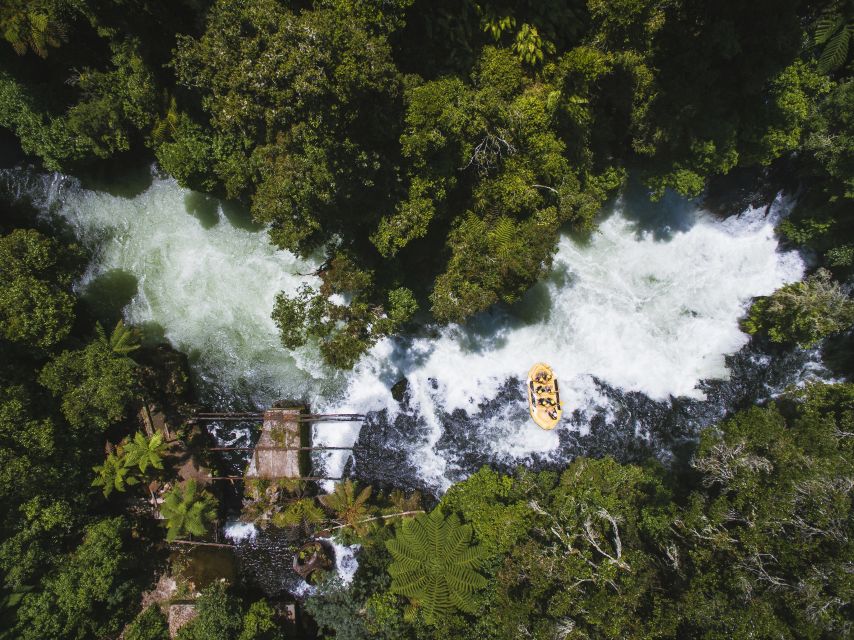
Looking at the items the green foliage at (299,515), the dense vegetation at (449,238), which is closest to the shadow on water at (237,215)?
the dense vegetation at (449,238)

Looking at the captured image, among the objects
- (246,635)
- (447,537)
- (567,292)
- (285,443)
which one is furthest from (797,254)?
(246,635)

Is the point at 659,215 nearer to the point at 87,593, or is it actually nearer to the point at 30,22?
the point at 30,22

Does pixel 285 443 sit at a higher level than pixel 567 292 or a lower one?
lower

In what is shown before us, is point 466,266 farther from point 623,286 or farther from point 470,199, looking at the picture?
point 623,286

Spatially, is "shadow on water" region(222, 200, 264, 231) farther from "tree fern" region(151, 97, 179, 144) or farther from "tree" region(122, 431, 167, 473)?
"tree" region(122, 431, 167, 473)

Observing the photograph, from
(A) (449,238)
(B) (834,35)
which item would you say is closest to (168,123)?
(A) (449,238)
